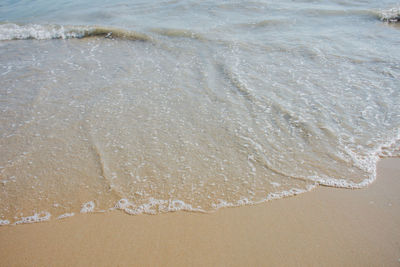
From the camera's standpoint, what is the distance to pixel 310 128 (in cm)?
379

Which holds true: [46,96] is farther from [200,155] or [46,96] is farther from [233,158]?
[233,158]

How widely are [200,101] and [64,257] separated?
297 centimetres

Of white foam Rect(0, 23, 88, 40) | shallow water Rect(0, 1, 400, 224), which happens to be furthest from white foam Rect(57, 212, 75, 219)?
white foam Rect(0, 23, 88, 40)

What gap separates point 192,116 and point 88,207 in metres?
2.01

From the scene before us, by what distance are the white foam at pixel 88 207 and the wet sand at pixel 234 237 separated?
2.9 inches

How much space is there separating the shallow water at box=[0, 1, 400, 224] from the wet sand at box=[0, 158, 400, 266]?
0.49ft

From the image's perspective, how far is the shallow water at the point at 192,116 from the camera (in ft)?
9.77

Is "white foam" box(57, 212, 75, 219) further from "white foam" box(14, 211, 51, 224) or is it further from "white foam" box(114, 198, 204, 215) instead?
"white foam" box(114, 198, 204, 215)

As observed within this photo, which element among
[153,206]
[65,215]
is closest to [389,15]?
[153,206]

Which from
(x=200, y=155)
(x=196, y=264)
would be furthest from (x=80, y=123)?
(x=196, y=264)

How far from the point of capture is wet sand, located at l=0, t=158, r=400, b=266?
2.26 metres

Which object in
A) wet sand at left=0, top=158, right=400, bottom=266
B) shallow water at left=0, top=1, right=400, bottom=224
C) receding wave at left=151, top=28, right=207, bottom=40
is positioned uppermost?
receding wave at left=151, top=28, right=207, bottom=40

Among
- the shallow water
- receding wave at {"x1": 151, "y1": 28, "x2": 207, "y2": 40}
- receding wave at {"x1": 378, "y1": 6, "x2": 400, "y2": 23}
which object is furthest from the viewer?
receding wave at {"x1": 378, "y1": 6, "x2": 400, "y2": 23}

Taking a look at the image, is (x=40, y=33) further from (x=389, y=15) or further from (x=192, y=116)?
(x=389, y=15)
